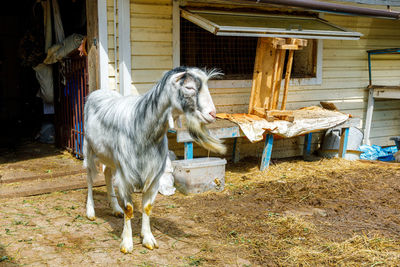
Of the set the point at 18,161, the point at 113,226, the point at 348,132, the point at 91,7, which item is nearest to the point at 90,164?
the point at 113,226

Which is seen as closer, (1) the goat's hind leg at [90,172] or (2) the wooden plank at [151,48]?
(1) the goat's hind leg at [90,172]

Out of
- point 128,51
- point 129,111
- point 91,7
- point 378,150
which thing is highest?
point 91,7

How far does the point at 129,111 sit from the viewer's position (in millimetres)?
3670

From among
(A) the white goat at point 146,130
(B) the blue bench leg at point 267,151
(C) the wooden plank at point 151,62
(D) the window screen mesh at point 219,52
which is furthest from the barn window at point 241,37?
(A) the white goat at point 146,130

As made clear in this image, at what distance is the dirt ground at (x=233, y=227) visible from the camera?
3574mm

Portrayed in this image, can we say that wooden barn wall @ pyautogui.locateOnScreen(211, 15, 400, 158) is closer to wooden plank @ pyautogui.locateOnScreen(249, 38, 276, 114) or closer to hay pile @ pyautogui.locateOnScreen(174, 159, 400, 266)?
wooden plank @ pyautogui.locateOnScreen(249, 38, 276, 114)

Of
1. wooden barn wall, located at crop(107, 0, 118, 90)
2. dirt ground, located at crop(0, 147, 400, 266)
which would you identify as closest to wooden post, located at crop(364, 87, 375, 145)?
dirt ground, located at crop(0, 147, 400, 266)

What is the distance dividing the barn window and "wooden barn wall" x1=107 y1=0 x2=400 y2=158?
11.9 inches

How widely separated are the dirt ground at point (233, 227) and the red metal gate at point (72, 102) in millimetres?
1611

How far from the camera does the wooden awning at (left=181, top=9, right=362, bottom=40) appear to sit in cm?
581

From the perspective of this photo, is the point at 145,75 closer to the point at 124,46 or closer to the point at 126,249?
the point at 124,46

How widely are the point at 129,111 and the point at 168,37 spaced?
9.82 feet

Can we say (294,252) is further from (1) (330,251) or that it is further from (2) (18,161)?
(2) (18,161)

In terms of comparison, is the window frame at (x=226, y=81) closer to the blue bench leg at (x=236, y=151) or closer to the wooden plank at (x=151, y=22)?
the wooden plank at (x=151, y=22)
